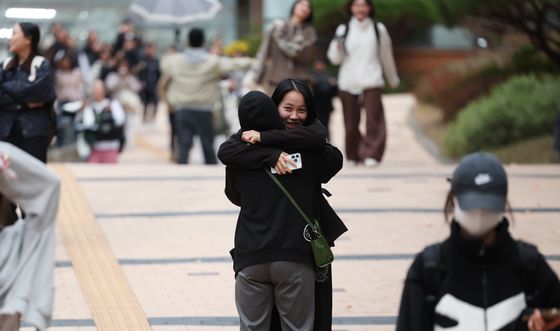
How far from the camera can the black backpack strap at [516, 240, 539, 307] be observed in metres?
4.30

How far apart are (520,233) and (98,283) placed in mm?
3537

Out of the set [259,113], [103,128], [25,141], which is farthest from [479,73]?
[259,113]

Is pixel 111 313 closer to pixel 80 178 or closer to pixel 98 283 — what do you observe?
pixel 98 283

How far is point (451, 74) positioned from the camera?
24.9 meters

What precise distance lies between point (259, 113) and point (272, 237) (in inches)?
22.6

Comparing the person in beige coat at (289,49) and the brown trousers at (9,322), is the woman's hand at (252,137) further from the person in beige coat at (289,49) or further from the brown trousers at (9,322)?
the person in beige coat at (289,49)

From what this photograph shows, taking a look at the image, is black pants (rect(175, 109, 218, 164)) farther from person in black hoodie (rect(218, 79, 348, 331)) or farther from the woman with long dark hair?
person in black hoodie (rect(218, 79, 348, 331))

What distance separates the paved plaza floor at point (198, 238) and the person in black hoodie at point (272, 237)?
1.77 meters

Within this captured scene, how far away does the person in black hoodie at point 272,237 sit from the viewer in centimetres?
577

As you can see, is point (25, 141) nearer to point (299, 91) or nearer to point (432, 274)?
point (299, 91)

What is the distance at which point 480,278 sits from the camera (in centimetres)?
430

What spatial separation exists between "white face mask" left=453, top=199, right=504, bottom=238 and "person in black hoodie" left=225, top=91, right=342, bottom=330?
5.36 feet

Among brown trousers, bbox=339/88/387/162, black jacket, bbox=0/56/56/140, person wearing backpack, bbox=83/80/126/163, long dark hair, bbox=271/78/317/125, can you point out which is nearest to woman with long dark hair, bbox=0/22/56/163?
black jacket, bbox=0/56/56/140

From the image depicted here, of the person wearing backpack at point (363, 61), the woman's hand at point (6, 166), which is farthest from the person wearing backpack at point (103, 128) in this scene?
the woman's hand at point (6, 166)
